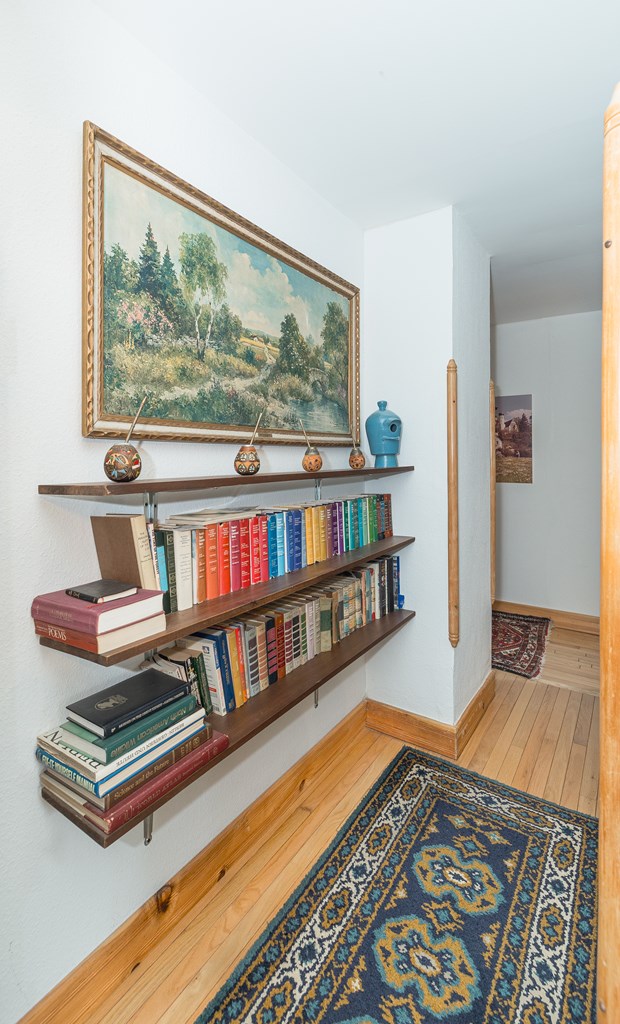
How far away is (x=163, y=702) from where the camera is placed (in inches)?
48.2

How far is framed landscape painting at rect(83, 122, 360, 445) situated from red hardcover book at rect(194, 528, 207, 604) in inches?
12.2

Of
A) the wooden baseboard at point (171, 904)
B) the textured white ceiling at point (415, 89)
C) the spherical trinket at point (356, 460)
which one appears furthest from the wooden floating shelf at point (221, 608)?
the textured white ceiling at point (415, 89)

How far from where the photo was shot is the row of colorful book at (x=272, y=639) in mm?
1449

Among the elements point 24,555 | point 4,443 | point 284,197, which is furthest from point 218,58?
point 24,555

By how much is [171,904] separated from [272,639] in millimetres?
835

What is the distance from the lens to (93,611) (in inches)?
41.0

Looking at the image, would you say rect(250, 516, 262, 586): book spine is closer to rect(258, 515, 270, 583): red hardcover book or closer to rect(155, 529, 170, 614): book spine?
rect(258, 515, 270, 583): red hardcover book

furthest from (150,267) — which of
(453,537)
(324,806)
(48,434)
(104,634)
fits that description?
(324,806)

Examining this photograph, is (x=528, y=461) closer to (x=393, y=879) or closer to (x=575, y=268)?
(x=575, y=268)

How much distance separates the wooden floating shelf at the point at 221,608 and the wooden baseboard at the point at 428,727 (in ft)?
3.17

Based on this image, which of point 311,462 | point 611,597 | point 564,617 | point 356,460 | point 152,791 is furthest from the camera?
point 564,617

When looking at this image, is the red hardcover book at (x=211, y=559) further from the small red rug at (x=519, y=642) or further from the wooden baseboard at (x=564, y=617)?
the wooden baseboard at (x=564, y=617)

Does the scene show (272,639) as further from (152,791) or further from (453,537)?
(453,537)

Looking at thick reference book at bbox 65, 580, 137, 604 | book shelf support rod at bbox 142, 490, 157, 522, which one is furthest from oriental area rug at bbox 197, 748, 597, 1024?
book shelf support rod at bbox 142, 490, 157, 522
